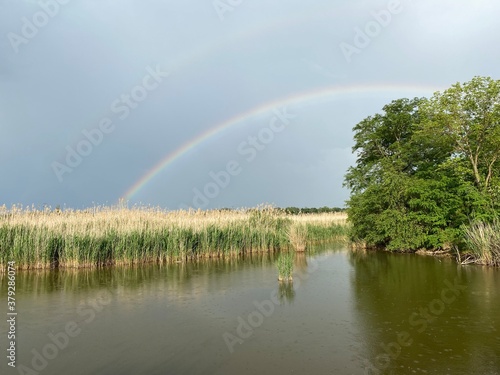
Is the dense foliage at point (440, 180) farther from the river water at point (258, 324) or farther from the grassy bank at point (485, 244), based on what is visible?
the river water at point (258, 324)

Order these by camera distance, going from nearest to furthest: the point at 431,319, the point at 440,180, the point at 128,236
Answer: the point at 431,319, the point at 128,236, the point at 440,180

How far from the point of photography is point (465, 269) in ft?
38.7

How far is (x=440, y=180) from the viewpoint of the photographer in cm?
1638

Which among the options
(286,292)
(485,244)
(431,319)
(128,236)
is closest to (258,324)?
(286,292)

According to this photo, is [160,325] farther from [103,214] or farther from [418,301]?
[103,214]

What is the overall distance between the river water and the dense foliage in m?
5.11

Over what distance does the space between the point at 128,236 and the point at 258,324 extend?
358 inches

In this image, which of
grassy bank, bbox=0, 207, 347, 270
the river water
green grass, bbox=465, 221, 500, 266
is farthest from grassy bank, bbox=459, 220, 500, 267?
grassy bank, bbox=0, 207, 347, 270

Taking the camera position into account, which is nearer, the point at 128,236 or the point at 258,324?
the point at 258,324

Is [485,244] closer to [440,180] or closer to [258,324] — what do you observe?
[440,180]

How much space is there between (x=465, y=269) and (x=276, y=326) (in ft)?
28.1

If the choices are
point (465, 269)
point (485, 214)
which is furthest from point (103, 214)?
point (485, 214)

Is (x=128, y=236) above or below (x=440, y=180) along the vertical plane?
below

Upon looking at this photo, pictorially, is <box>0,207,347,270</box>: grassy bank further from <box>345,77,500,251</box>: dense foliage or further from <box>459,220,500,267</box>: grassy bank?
<box>459,220,500,267</box>: grassy bank
